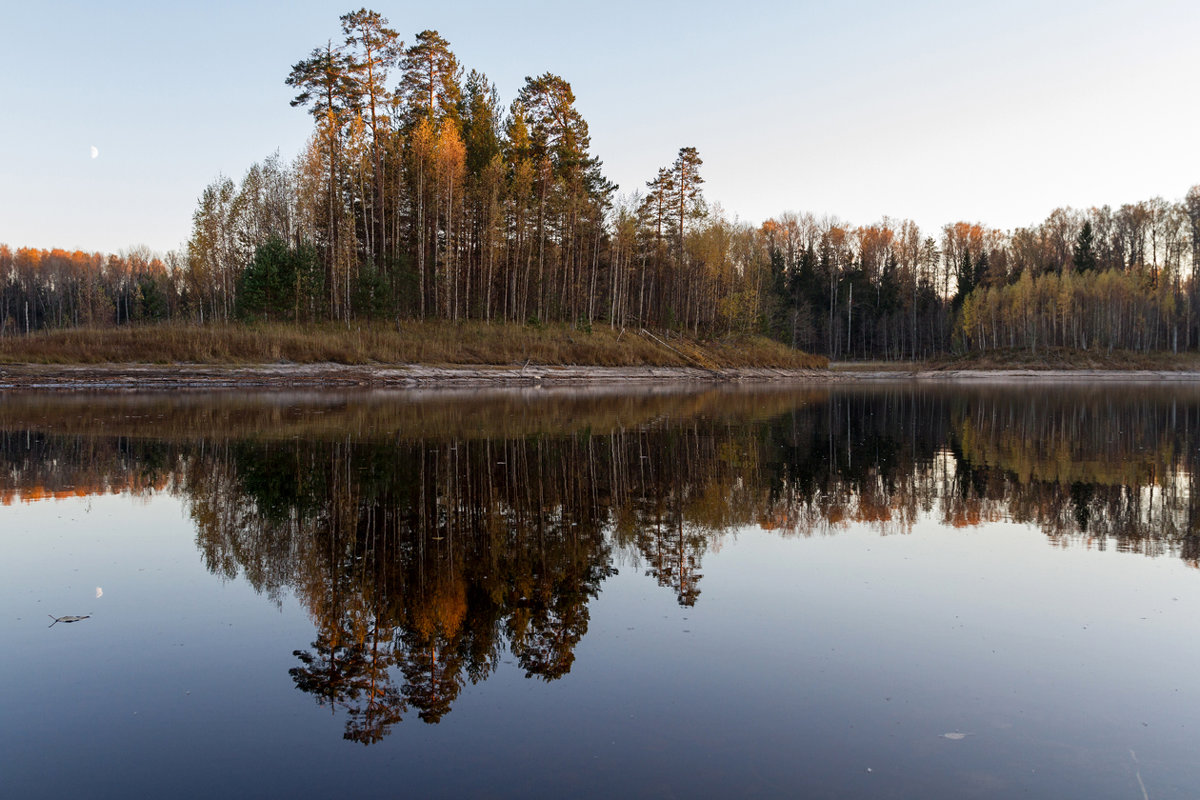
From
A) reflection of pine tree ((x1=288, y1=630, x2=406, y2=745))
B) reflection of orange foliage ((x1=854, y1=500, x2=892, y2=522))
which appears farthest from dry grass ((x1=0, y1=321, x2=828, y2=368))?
reflection of pine tree ((x1=288, y1=630, x2=406, y2=745))

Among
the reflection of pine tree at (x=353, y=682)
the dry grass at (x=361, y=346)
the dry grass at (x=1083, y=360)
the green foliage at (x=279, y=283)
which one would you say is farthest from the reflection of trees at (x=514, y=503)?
the dry grass at (x=1083, y=360)

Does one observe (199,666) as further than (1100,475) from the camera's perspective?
No

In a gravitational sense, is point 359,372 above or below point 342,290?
below

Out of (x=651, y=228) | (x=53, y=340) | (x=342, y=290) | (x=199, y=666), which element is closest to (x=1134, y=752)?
(x=199, y=666)

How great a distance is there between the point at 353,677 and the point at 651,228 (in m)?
62.5

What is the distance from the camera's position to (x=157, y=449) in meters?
15.8

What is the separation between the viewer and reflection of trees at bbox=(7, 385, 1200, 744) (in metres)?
5.82

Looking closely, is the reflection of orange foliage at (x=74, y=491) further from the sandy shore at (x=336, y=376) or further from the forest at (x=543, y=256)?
the forest at (x=543, y=256)

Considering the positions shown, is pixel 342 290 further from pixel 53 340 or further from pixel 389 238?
pixel 53 340

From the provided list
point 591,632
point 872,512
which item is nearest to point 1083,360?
point 872,512

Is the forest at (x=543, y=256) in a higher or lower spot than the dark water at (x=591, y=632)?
higher

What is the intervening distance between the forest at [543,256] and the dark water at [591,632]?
3597 centimetres

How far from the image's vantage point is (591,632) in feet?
19.7

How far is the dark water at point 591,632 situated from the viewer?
410 cm
